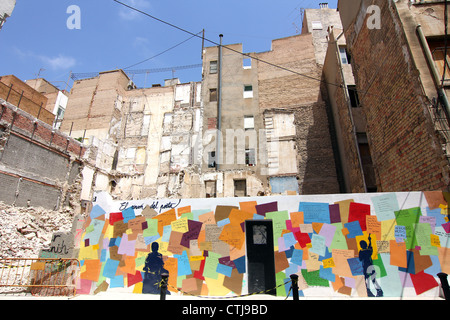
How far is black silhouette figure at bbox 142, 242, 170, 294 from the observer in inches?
289

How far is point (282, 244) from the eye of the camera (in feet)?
23.0

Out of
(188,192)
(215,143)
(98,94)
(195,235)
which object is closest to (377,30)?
(195,235)

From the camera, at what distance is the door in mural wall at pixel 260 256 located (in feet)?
23.0

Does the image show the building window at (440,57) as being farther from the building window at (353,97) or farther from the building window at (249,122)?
the building window at (249,122)

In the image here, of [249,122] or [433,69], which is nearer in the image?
[433,69]

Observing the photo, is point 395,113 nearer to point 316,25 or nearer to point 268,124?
point 268,124

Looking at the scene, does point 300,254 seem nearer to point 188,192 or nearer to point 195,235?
point 195,235

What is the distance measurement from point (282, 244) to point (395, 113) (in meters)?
6.28

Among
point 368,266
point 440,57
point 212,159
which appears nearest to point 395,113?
point 440,57

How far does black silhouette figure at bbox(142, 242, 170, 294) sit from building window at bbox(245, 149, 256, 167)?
45.3 feet

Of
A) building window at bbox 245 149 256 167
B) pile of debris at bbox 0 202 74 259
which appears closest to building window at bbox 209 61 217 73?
building window at bbox 245 149 256 167

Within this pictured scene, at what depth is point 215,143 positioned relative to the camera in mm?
22125

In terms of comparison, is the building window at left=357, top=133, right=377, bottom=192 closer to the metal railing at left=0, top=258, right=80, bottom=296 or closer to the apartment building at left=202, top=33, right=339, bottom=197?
the apartment building at left=202, top=33, right=339, bottom=197

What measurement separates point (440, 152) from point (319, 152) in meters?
13.0
